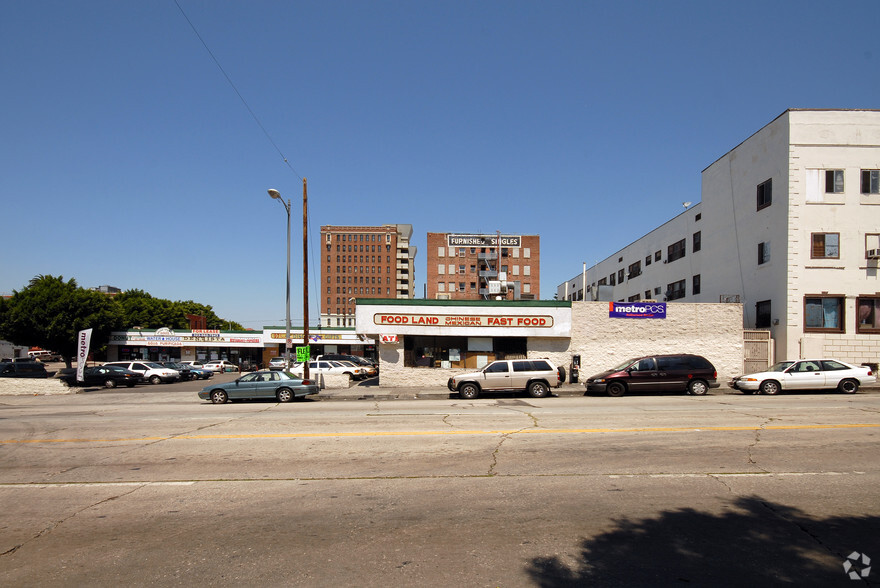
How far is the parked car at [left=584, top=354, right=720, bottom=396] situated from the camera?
19.8 m

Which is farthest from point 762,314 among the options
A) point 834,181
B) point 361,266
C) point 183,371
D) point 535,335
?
point 361,266

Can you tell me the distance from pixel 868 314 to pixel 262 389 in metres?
28.3

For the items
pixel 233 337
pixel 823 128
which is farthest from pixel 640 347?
pixel 233 337

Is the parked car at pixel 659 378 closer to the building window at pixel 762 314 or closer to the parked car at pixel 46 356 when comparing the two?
the building window at pixel 762 314

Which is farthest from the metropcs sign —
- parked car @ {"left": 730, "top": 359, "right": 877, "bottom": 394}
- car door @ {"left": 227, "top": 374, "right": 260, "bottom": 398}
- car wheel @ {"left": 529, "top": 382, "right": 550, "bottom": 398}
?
parked car @ {"left": 730, "top": 359, "right": 877, "bottom": 394}

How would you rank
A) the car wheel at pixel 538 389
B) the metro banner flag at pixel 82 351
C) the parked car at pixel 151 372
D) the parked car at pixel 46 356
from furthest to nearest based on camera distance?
1. the parked car at pixel 46 356
2. the parked car at pixel 151 372
3. the metro banner flag at pixel 82 351
4. the car wheel at pixel 538 389

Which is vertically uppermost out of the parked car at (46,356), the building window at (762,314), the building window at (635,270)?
the building window at (635,270)

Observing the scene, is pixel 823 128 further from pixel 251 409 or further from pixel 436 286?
pixel 436 286

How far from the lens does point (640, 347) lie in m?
25.5

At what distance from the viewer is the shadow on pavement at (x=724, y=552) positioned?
4.51m

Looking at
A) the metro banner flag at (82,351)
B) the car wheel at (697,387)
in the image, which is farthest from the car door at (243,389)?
the car wheel at (697,387)

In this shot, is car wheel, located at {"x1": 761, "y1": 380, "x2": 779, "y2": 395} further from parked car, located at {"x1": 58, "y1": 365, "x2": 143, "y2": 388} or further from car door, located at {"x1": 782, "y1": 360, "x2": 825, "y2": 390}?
parked car, located at {"x1": 58, "y1": 365, "x2": 143, "y2": 388}

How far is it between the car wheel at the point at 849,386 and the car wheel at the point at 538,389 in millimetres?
10870

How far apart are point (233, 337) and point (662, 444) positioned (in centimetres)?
5148
